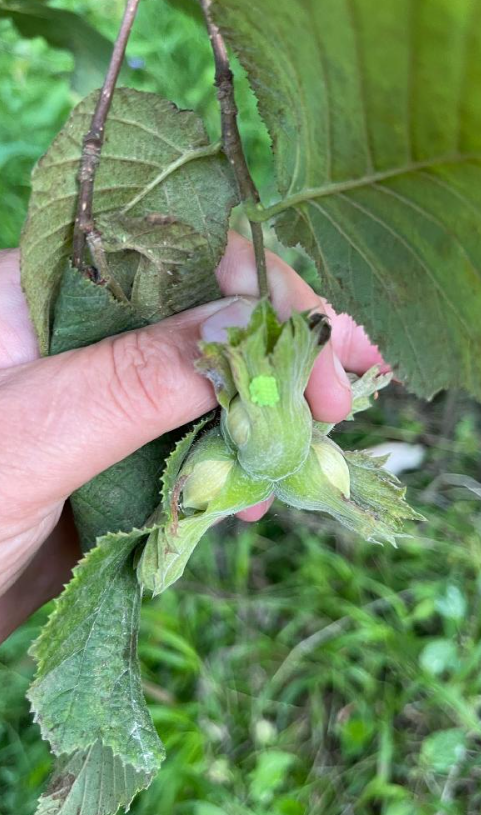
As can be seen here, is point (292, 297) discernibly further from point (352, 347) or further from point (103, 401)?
point (103, 401)

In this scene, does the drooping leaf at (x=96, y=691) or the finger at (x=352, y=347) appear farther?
the finger at (x=352, y=347)

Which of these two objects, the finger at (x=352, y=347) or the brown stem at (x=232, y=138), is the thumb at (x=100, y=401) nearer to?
the brown stem at (x=232, y=138)

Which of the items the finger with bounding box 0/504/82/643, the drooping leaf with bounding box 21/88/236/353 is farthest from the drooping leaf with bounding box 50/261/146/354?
the finger with bounding box 0/504/82/643

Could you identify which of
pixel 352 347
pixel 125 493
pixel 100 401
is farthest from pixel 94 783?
pixel 352 347

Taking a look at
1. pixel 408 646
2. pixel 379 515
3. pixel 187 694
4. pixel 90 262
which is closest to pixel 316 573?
pixel 408 646

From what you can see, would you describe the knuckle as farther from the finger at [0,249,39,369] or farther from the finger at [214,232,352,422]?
the finger at [0,249,39,369]

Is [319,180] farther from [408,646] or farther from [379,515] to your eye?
[408,646]

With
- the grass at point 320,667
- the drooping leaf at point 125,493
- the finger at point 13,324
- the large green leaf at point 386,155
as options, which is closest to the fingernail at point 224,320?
the large green leaf at point 386,155
